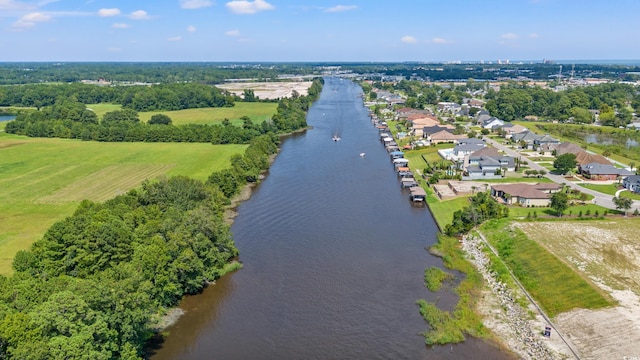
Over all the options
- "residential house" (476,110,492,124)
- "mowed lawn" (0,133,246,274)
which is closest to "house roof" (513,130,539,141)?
"residential house" (476,110,492,124)

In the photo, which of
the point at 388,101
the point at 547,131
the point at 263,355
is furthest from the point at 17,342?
the point at 388,101

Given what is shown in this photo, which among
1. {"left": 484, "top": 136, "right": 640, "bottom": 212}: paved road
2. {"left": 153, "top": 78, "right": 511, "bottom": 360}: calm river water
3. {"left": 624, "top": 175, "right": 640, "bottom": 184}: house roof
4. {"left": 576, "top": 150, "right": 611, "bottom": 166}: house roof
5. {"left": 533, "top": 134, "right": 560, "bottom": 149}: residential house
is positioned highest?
{"left": 533, "top": 134, "right": 560, "bottom": 149}: residential house

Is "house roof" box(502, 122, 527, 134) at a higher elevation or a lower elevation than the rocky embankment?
higher

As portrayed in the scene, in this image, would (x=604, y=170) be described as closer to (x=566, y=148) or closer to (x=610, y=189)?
(x=610, y=189)

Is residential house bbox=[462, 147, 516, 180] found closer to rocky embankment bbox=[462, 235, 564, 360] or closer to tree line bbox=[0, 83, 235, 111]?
rocky embankment bbox=[462, 235, 564, 360]

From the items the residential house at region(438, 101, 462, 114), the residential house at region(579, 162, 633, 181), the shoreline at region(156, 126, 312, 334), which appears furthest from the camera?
the residential house at region(438, 101, 462, 114)

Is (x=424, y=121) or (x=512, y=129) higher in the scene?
(x=424, y=121)

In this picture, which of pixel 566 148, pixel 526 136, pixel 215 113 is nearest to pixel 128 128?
pixel 215 113
